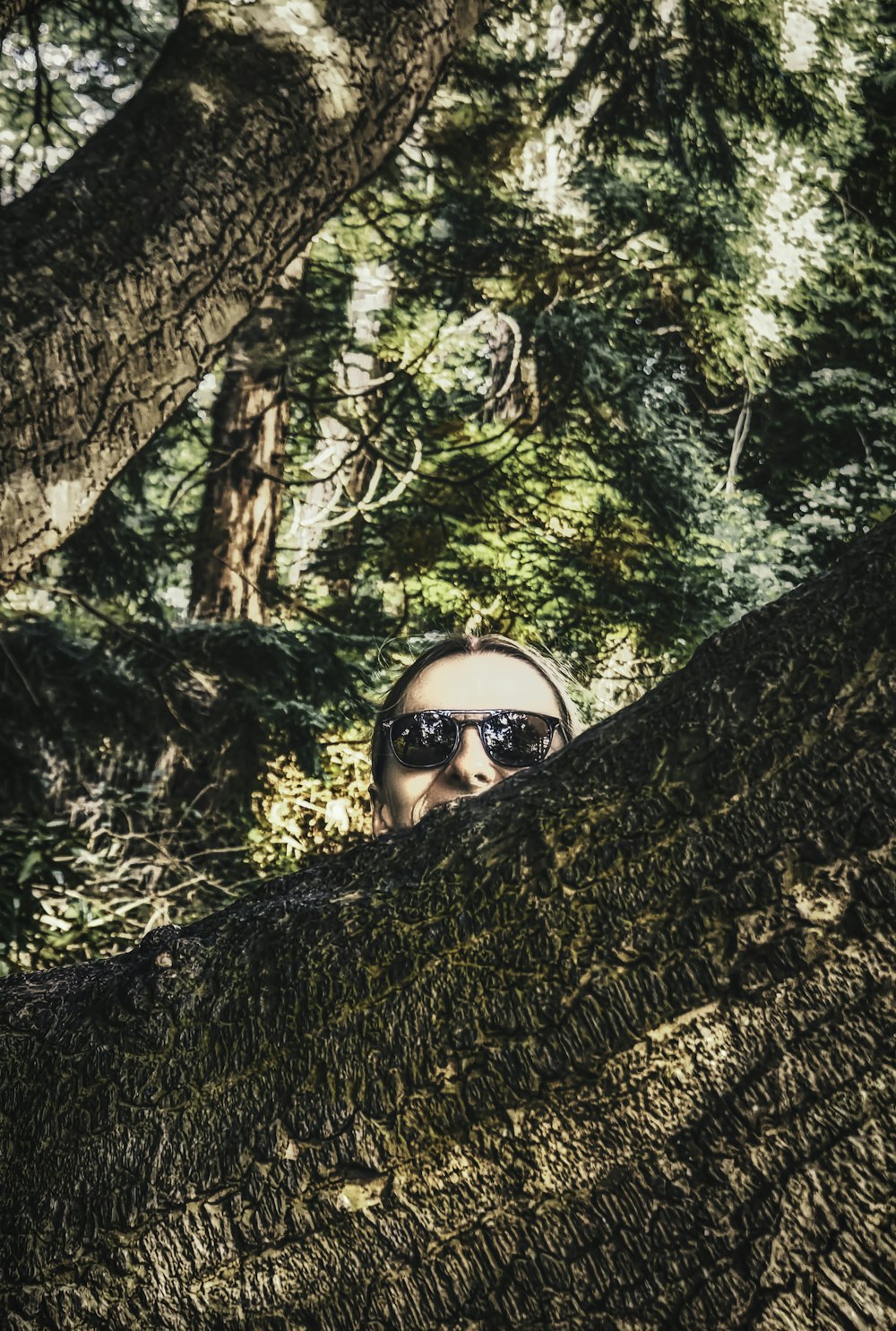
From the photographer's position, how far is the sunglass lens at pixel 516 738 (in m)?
2.71

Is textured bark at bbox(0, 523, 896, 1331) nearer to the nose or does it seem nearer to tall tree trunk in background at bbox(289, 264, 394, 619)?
the nose

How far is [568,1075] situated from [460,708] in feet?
6.76

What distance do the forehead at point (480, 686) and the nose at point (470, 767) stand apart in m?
0.15

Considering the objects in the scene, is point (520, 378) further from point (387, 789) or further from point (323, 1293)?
point (323, 1293)

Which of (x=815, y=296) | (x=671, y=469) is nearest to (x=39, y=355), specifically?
(x=671, y=469)

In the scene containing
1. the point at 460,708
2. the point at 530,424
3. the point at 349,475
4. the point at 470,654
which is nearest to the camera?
the point at 460,708

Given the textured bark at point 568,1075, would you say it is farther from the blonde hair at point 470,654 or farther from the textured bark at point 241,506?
the textured bark at point 241,506

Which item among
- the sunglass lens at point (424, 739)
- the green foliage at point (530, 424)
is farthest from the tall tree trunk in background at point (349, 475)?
the sunglass lens at point (424, 739)

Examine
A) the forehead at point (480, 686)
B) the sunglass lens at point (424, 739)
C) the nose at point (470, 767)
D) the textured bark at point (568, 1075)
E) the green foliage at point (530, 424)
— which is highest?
the green foliage at point (530, 424)

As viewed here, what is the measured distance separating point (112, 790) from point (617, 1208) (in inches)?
266

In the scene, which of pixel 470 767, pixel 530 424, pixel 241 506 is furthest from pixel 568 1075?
pixel 530 424

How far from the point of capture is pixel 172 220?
2408 millimetres

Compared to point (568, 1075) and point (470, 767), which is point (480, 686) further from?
point (568, 1075)

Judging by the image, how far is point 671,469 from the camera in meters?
8.98
